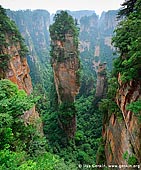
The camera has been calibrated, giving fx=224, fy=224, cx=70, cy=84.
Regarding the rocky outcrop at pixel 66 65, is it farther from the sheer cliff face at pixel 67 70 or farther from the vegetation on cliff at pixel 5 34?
the vegetation on cliff at pixel 5 34

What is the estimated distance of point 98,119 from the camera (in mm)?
29156

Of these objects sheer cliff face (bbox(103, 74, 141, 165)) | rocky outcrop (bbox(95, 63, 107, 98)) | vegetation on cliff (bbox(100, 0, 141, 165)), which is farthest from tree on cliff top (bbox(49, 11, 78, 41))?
sheer cliff face (bbox(103, 74, 141, 165))

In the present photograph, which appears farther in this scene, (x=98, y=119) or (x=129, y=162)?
(x=98, y=119)

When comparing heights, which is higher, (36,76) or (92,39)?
(92,39)

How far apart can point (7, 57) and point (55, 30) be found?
9.30 m

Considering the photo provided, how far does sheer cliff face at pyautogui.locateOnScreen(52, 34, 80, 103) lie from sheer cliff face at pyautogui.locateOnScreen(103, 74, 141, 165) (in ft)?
45.5

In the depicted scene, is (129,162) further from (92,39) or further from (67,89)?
(92,39)

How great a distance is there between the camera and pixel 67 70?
1070 inches

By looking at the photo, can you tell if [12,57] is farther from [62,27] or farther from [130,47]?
[130,47]

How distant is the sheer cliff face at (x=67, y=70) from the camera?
1045 inches

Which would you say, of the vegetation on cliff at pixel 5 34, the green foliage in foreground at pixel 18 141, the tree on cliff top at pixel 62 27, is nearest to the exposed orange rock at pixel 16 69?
the vegetation on cliff at pixel 5 34

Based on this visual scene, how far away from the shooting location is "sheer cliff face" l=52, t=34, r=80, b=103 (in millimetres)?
26550

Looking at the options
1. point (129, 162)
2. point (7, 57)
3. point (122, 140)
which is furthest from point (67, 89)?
point (129, 162)

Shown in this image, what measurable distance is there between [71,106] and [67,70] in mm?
4386
